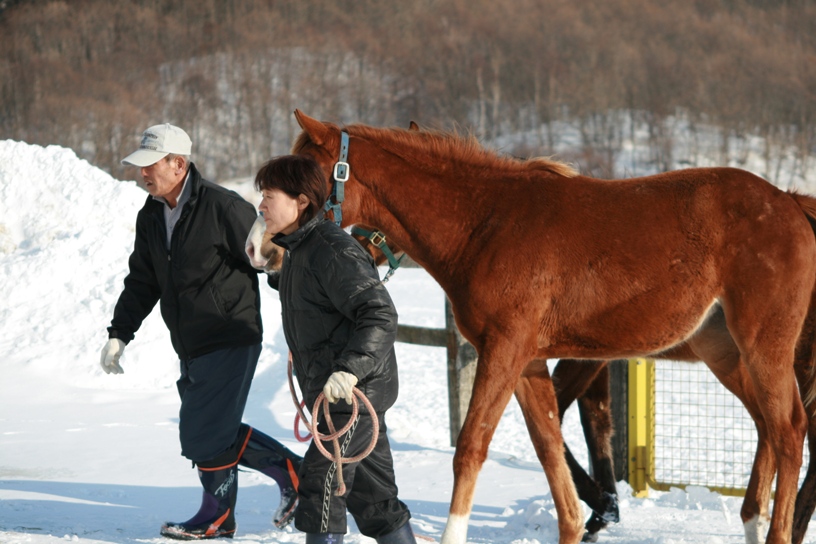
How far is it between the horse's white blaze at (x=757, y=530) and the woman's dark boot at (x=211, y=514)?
2299 mm

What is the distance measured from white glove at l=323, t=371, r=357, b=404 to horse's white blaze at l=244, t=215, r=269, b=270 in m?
0.82

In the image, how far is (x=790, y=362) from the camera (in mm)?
3621

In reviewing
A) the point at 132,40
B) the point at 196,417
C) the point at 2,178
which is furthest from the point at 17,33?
the point at 196,417

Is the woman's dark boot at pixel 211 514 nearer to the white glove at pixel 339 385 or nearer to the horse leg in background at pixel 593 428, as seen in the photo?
the white glove at pixel 339 385

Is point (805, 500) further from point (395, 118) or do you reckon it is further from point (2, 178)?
point (395, 118)

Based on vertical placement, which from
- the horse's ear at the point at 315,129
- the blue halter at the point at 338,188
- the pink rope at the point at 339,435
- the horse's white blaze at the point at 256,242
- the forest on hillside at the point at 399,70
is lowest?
the forest on hillside at the point at 399,70

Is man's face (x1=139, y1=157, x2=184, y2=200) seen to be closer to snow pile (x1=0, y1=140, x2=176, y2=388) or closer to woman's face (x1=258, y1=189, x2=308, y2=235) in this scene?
woman's face (x1=258, y1=189, x2=308, y2=235)

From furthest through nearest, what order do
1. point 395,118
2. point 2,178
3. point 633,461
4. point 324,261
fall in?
point 395,118, point 2,178, point 633,461, point 324,261

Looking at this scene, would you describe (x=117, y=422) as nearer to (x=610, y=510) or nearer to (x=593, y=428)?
(x=593, y=428)

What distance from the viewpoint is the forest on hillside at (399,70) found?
136 feet

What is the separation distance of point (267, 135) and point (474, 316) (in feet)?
132

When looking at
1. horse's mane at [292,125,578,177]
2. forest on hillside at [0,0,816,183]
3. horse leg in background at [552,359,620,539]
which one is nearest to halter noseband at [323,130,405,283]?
horse's mane at [292,125,578,177]

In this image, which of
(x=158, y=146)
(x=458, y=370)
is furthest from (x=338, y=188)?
(x=458, y=370)

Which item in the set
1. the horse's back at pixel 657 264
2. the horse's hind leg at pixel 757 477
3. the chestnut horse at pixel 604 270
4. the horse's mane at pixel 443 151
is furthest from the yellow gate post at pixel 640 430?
the horse's mane at pixel 443 151
